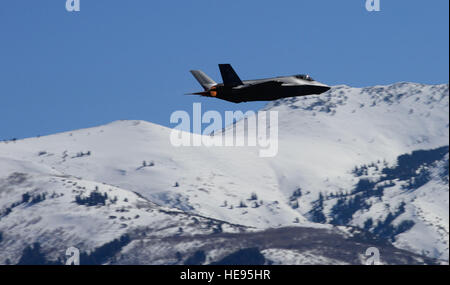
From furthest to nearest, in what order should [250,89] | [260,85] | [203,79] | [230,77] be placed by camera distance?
[203,79], [230,77], [250,89], [260,85]

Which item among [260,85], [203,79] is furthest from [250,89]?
[203,79]

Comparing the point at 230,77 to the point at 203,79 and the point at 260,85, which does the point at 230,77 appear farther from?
the point at 203,79

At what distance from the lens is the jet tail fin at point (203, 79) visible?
5250 inches

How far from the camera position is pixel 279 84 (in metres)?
128

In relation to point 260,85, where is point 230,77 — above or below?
above

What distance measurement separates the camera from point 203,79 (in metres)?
137

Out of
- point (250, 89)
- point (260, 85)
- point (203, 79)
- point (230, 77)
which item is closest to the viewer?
point (260, 85)

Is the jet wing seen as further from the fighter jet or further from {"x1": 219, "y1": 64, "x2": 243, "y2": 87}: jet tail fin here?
{"x1": 219, "y1": 64, "x2": 243, "y2": 87}: jet tail fin

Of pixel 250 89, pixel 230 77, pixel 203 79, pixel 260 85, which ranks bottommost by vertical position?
pixel 250 89

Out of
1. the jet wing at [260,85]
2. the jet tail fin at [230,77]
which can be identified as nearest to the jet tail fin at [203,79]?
the jet tail fin at [230,77]

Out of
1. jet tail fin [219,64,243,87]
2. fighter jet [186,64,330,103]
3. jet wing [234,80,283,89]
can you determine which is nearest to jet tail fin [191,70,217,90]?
fighter jet [186,64,330,103]
